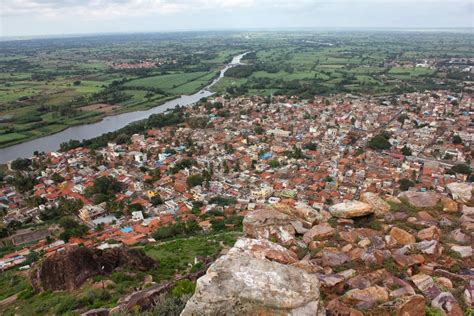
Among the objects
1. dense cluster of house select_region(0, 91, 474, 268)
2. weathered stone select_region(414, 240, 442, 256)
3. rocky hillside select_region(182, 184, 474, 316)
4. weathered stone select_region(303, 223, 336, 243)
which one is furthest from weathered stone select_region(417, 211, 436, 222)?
dense cluster of house select_region(0, 91, 474, 268)

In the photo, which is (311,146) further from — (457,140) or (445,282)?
(445,282)

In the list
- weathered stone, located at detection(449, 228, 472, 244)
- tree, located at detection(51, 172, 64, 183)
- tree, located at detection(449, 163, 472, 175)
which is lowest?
tree, located at detection(51, 172, 64, 183)

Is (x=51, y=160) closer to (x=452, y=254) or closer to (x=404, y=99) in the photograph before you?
(x=452, y=254)

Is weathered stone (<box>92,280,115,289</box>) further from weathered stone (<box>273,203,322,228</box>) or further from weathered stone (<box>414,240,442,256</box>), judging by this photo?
weathered stone (<box>414,240,442,256</box>)

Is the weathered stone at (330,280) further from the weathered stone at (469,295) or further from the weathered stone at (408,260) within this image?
the weathered stone at (469,295)

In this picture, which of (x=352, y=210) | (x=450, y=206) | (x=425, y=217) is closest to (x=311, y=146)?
(x=450, y=206)

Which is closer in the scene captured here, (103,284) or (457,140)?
(103,284)
